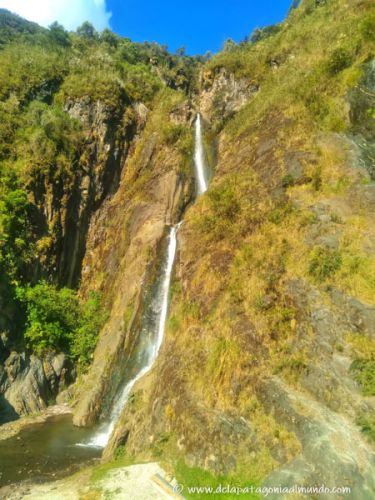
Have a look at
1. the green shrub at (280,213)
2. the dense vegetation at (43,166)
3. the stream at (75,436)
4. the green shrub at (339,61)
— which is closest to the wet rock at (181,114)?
the dense vegetation at (43,166)

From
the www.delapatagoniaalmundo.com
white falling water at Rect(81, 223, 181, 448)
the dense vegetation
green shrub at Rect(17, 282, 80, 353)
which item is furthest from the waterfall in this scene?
the www.delapatagoniaalmundo.com

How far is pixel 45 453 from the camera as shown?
1162 centimetres

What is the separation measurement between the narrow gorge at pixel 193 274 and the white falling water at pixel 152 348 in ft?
0.27

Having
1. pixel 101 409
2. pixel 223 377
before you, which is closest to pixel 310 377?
pixel 223 377

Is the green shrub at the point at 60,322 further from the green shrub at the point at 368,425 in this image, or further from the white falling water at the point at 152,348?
the green shrub at the point at 368,425

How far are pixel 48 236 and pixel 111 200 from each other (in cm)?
680

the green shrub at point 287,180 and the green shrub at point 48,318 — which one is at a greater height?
the green shrub at point 287,180

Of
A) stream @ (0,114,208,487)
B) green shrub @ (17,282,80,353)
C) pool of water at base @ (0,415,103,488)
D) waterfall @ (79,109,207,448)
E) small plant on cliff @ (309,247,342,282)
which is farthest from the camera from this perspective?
green shrub @ (17,282,80,353)

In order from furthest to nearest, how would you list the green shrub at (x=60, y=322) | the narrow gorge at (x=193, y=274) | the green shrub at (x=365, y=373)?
the green shrub at (x=60, y=322)
the narrow gorge at (x=193, y=274)
the green shrub at (x=365, y=373)

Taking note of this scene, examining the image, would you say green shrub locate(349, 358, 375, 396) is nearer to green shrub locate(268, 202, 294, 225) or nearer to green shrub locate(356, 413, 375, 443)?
green shrub locate(356, 413, 375, 443)

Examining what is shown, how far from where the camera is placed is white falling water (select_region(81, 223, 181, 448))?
13.6 metres

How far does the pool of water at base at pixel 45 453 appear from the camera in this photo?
1009 cm

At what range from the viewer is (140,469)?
9.17 meters

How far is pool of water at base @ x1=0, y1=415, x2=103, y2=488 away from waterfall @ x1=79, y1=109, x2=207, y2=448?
74 centimetres
